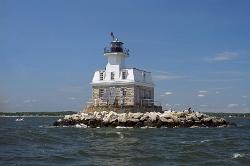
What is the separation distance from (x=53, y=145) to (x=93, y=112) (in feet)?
67.7

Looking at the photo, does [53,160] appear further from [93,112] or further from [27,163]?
[93,112]

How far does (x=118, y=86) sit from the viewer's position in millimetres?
48938

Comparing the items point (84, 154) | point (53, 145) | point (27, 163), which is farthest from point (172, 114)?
point (27, 163)

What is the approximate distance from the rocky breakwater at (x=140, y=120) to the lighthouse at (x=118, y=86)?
1855 mm

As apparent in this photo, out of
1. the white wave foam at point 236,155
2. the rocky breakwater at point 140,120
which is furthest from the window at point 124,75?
the white wave foam at point 236,155

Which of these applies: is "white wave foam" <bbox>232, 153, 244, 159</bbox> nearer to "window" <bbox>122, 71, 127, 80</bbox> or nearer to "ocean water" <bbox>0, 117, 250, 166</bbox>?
"ocean water" <bbox>0, 117, 250, 166</bbox>

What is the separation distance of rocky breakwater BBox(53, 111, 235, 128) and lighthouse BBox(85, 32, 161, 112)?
186 cm

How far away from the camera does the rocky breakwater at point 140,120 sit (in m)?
45.1

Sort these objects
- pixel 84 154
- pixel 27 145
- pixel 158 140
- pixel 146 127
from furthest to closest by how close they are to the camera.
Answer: pixel 146 127 → pixel 158 140 → pixel 27 145 → pixel 84 154

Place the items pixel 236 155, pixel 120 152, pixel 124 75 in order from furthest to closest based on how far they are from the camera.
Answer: pixel 124 75, pixel 120 152, pixel 236 155

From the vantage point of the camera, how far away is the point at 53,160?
71.2 feet

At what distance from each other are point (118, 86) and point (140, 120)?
5357 mm

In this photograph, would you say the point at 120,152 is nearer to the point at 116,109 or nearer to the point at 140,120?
the point at 140,120

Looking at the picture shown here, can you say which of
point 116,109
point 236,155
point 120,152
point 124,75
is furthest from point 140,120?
point 236,155
